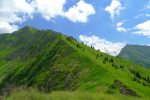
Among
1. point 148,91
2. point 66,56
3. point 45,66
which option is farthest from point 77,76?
point 45,66

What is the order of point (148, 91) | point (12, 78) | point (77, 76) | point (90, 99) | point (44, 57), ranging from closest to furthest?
1. point (90, 99)
2. point (148, 91)
3. point (77, 76)
4. point (44, 57)
5. point (12, 78)

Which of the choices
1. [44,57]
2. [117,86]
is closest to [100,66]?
[117,86]

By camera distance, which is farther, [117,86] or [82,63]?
[82,63]

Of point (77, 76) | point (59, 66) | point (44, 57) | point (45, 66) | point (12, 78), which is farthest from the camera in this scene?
point (12, 78)

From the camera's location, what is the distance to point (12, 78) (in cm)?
18375

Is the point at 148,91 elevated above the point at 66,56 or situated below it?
below

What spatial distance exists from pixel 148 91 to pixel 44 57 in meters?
80.8

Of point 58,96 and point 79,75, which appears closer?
point 58,96

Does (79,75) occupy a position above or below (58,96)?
above

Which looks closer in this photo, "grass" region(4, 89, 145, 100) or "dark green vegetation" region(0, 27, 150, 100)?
"grass" region(4, 89, 145, 100)

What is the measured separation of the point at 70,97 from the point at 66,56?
115m

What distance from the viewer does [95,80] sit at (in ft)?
306

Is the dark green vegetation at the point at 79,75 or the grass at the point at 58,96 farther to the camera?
the dark green vegetation at the point at 79,75

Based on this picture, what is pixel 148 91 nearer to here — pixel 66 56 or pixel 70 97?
pixel 66 56
